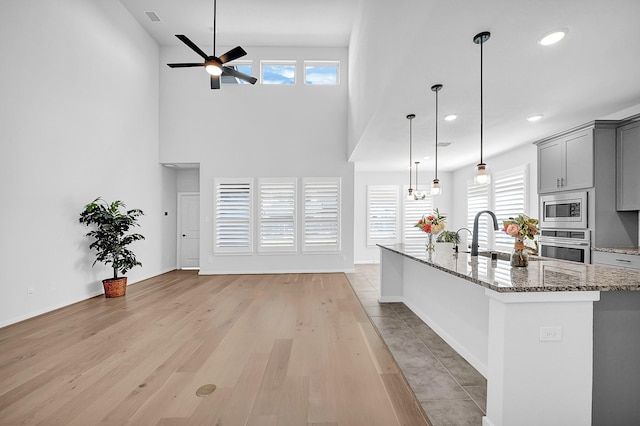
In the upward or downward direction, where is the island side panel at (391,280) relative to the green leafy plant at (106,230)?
downward

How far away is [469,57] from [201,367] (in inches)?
137

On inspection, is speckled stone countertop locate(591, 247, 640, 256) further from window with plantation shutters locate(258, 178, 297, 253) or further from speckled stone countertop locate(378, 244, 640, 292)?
window with plantation shutters locate(258, 178, 297, 253)

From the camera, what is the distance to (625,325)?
1659 millimetres

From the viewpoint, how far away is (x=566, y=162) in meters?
4.07

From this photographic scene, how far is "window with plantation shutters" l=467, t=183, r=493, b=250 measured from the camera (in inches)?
273

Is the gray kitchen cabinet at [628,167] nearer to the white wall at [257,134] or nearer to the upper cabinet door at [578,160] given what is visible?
the upper cabinet door at [578,160]

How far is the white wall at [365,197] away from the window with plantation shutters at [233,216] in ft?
10.5

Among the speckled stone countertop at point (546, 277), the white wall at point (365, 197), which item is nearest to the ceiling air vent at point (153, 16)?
the white wall at point (365, 197)

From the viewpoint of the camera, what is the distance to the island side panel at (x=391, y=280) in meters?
4.47

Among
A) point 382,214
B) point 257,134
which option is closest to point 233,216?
point 257,134

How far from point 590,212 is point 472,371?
110 inches

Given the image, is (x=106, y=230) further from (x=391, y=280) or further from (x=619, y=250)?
(x=619, y=250)

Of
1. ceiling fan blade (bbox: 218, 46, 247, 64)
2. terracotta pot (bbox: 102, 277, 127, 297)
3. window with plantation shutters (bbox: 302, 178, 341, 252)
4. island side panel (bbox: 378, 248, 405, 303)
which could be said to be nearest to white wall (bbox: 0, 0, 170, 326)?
→ terracotta pot (bbox: 102, 277, 127, 297)

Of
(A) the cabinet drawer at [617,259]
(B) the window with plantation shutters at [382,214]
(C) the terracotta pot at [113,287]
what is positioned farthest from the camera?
(B) the window with plantation shutters at [382,214]
